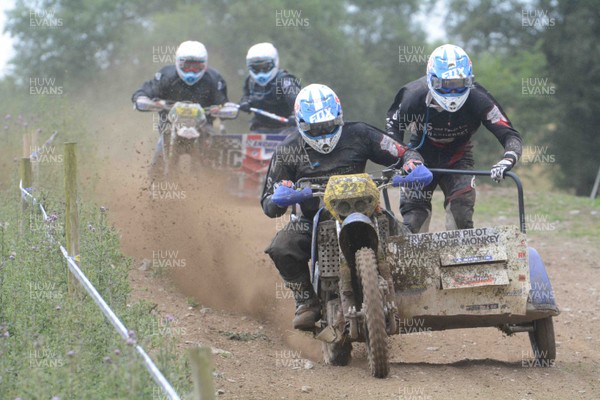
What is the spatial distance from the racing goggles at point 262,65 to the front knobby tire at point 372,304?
9.74 metres

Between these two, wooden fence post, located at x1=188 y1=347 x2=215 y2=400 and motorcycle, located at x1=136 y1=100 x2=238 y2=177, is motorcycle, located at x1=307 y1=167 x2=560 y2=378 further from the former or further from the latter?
motorcycle, located at x1=136 y1=100 x2=238 y2=177

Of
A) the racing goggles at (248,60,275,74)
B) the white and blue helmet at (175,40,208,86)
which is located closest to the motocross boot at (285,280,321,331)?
the white and blue helmet at (175,40,208,86)

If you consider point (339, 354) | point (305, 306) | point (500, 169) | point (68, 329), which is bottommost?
point (339, 354)

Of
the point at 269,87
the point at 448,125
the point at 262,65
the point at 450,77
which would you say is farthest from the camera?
the point at 269,87

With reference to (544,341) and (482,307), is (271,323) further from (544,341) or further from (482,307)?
(482,307)

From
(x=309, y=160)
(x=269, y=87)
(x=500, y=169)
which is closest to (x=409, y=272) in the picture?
(x=500, y=169)

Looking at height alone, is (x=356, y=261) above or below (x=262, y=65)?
below

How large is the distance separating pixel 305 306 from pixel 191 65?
318 inches

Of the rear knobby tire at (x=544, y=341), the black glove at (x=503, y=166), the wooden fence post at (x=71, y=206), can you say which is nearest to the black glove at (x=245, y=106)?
the black glove at (x=503, y=166)

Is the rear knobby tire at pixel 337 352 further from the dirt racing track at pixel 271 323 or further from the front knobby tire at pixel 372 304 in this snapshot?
the front knobby tire at pixel 372 304

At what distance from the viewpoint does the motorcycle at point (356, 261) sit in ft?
22.6

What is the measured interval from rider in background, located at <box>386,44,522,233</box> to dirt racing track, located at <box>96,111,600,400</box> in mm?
1394

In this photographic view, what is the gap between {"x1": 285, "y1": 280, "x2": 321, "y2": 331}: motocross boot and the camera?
8.00m

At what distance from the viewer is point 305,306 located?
812cm
